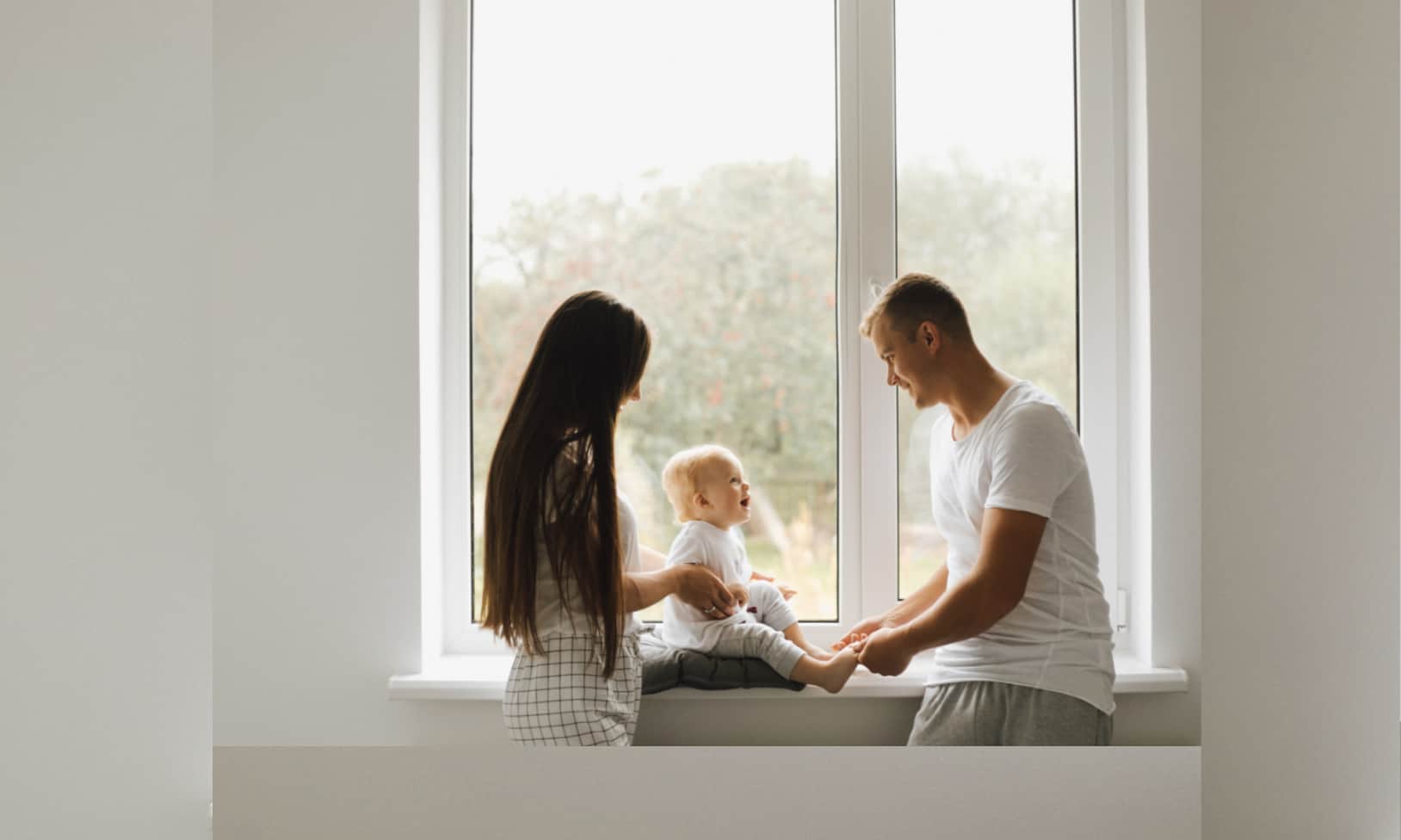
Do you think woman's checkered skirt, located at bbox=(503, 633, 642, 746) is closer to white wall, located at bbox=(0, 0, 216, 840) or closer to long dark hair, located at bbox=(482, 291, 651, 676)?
long dark hair, located at bbox=(482, 291, 651, 676)

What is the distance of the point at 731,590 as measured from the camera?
21.0 inches

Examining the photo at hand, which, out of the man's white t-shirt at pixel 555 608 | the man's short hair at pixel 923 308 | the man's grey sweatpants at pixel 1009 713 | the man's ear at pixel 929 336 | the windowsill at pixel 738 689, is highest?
the man's short hair at pixel 923 308

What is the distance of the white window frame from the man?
0.5 inches

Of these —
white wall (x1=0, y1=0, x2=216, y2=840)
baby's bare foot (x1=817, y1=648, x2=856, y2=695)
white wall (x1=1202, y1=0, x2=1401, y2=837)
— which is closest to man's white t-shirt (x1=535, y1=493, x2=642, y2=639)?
baby's bare foot (x1=817, y1=648, x2=856, y2=695)

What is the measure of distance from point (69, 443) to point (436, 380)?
0.24 meters

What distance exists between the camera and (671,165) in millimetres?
562

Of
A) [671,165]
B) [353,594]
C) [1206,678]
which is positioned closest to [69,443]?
[353,594]

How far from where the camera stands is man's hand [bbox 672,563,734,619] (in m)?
0.53

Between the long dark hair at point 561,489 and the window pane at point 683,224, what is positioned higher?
the window pane at point 683,224

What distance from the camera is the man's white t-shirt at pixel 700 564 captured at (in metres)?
0.53

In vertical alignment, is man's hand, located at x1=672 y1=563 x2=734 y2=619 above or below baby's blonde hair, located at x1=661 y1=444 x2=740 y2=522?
below

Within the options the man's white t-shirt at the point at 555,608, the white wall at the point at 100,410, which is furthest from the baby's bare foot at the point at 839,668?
the white wall at the point at 100,410

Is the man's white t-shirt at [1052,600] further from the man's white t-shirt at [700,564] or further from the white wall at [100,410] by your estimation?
the white wall at [100,410]

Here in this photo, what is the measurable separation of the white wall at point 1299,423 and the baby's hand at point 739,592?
25 centimetres
